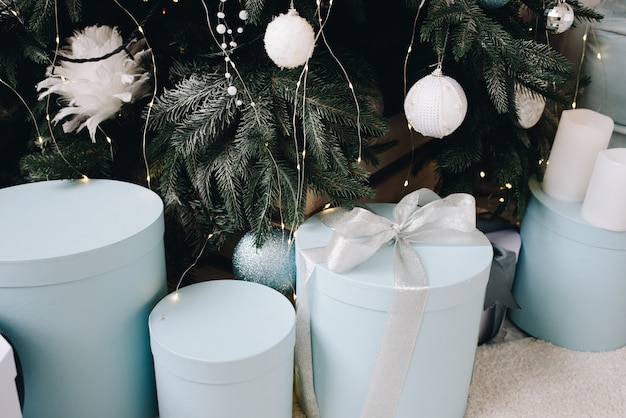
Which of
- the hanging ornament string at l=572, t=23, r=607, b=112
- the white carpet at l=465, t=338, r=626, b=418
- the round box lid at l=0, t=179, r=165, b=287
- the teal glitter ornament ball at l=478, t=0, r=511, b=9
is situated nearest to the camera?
the round box lid at l=0, t=179, r=165, b=287

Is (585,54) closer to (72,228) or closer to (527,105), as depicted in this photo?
(527,105)

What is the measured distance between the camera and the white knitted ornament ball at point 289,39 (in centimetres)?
74

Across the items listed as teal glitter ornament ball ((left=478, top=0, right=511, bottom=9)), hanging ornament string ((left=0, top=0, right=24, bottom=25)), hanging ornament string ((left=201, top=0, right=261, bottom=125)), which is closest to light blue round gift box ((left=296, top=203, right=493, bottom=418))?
hanging ornament string ((left=201, top=0, right=261, bottom=125))

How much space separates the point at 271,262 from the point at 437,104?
350 mm

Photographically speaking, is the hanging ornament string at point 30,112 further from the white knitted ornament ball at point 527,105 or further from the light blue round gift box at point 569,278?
the light blue round gift box at point 569,278

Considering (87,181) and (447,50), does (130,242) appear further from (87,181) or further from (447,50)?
(447,50)

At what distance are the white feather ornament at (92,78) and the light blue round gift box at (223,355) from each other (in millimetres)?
316

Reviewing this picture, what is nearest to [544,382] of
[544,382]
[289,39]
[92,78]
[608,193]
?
[544,382]

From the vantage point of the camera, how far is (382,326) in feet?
2.63

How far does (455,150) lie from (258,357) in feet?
1.66

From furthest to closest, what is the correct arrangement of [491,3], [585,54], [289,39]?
[585,54] < [491,3] < [289,39]

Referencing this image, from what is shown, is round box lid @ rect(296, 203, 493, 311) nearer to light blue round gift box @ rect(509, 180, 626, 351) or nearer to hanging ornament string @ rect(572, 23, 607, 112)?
light blue round gift box @ rect(509, 180, 626, 351)

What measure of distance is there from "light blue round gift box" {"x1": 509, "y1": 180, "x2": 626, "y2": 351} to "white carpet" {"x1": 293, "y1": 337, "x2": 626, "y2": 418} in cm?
4

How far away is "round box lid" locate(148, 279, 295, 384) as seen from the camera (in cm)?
74
